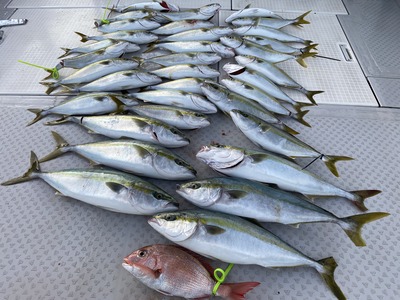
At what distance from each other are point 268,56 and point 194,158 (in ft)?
4.06

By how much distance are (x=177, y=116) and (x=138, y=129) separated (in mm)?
280

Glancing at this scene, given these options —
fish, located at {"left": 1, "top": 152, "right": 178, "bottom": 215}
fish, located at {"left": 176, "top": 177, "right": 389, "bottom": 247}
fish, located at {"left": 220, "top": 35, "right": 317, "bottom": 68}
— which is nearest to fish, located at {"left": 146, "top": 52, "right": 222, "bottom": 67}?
fish, located at {"left": 220, "top": 35, "right": 317, "bottom": 68}

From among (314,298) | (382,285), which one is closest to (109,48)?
(314,298)

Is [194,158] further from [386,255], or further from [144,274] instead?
[386,255]

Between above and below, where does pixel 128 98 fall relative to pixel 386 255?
above

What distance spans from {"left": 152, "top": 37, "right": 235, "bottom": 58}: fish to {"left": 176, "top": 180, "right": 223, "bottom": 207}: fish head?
1.45 metres

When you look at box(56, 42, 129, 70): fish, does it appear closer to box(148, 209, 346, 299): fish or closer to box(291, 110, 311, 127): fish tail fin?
box(291, 110, 311, 127): fish tail fin

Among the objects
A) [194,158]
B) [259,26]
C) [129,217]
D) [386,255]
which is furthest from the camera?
[259,26]

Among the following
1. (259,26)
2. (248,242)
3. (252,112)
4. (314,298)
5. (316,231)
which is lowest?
(314,298)

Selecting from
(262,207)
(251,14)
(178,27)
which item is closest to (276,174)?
(262,207)

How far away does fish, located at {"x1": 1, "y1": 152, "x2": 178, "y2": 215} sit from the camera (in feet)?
4.94

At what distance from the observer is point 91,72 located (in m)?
2.34

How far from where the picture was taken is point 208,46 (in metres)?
2.54

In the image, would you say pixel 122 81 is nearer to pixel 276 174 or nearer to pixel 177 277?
pixel 276 174
